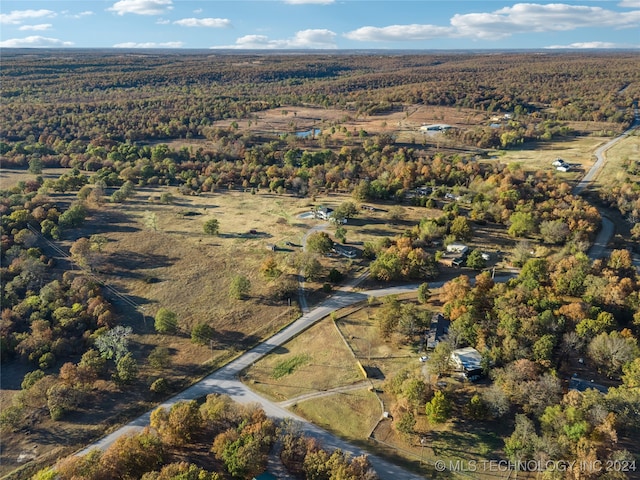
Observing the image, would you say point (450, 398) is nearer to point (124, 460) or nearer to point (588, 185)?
point (124, 460)

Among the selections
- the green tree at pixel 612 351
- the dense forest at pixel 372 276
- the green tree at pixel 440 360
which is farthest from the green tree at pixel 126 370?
the green tree at pixel 612 351

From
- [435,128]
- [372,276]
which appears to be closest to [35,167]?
[372,276]

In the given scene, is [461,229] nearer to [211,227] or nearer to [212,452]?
[211,227]

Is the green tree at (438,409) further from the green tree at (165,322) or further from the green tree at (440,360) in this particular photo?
the green tree at (165,322)

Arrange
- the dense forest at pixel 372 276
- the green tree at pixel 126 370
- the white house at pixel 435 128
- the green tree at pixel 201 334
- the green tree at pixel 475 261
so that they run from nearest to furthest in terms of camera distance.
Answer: the dense forest at pixel 372 276 < the green tree at pixel 126 370 < the green tree at pixel 201 334 < the green tree at pixel 475 261 < the white house at pixel 435 128

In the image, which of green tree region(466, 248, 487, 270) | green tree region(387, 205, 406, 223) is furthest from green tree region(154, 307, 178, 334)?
green tree region(387, 205, 406, 223)

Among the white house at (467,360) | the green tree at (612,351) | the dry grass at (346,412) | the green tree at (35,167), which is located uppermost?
the green tree at (35,167)
